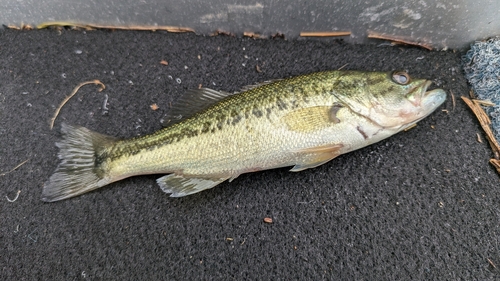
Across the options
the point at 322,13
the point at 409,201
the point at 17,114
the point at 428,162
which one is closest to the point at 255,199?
the point at 409,201

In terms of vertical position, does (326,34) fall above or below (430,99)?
above

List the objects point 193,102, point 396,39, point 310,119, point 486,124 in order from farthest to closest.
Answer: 1. point 396,39
2. point 486,124
3. point 193,102
4. point 310,119

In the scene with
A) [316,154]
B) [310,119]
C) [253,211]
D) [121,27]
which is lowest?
[253,211]

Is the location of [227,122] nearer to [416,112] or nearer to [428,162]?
[416,112]

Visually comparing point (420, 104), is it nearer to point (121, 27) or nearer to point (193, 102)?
point (193, 102)

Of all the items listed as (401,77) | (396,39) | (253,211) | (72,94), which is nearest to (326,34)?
(396,39)

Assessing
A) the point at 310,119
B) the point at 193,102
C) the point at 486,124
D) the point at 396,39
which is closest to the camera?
the point at 310,119

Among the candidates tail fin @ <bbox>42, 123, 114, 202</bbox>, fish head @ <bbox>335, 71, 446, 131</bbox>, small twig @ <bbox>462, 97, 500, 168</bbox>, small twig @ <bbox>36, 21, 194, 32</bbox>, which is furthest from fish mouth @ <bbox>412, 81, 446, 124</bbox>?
tail fin @ <bbox>42, 123, 114, 202</bbox>

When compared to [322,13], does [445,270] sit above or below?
below
